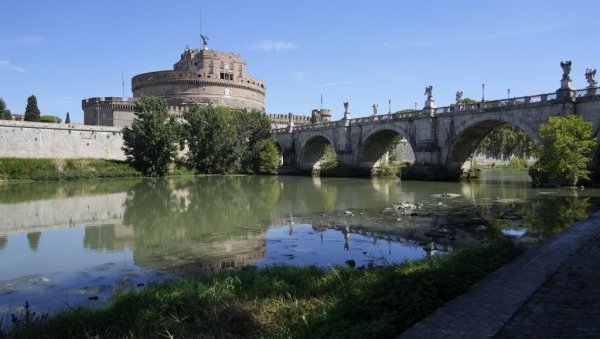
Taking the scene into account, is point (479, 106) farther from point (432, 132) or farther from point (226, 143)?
point (226, 143)

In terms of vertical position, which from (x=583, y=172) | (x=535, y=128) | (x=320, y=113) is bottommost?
(x=583, y=172)

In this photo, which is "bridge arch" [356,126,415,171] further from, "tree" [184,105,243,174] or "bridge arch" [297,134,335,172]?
"tree" [184,105,243,174]

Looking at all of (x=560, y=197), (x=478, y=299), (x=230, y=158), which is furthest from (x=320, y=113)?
(x=478, y=299)

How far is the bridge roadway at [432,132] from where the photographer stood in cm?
2897

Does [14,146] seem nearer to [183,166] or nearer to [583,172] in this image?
[183,166]

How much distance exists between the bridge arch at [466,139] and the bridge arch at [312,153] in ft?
69.4

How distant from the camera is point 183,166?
167 ft

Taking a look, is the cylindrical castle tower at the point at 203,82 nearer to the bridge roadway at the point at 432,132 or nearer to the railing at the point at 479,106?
the bridge roadway at the point at 432,132

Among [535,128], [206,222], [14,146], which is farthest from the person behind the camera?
[14,146]

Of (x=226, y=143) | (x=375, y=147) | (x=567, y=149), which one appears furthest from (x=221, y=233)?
(x=226, y=143)

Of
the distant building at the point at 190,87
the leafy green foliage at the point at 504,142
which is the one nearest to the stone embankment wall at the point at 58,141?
the distant building at the point at 190,87

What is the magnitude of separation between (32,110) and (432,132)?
46763 mm

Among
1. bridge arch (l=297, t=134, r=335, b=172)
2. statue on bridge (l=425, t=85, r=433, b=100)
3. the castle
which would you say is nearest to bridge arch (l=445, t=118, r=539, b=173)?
statue on bridge (l=425, t=85, r=433, b=100)

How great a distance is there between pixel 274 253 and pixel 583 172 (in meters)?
21.5
